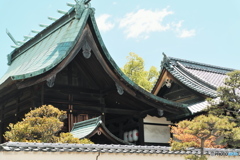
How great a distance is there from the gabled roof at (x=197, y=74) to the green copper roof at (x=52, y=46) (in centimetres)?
670

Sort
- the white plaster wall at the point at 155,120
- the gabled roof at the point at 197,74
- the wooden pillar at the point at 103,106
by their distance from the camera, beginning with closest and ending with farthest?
the wooden pillar at the point at 103,106 < the white plaster wall at the point at 155,120 < the gabled roof at the point at 197,74

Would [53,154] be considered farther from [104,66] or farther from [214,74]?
[214,74]

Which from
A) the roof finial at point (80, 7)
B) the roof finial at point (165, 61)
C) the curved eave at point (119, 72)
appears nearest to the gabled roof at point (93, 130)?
the curved eave at point (119, 72)

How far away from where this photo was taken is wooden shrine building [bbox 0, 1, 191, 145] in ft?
53.9

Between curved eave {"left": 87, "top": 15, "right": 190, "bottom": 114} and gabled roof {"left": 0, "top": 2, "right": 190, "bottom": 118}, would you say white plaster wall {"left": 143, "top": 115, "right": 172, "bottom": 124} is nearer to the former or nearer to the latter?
gabled roof {"left": 0, "top": 2, "right": 190, "bottom": 118}

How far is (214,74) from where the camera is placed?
84.1 ft

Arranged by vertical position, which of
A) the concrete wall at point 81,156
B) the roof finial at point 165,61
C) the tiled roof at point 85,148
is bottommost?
the concrete wall at point 81,156

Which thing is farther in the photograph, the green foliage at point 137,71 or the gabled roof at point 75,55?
the green foliage at point 137,71

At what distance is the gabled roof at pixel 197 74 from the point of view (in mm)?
21375

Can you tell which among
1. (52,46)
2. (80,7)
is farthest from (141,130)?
(80,7)

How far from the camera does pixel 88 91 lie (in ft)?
61.7

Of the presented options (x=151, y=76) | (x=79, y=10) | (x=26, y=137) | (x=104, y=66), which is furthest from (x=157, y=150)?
(x=151, y=76)

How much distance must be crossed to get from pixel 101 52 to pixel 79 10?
96.8 inches

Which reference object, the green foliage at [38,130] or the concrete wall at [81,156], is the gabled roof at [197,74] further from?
the green foliage at [38,130]
